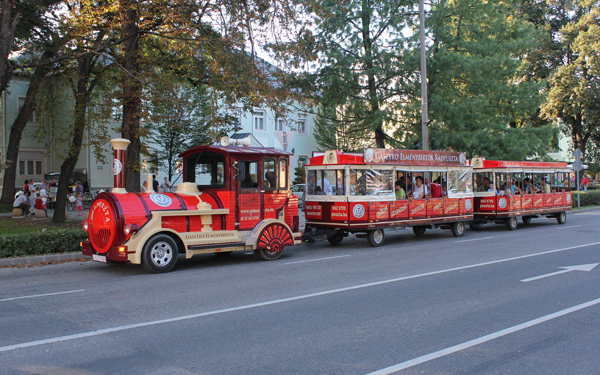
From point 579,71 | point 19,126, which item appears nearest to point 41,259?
point 19,126

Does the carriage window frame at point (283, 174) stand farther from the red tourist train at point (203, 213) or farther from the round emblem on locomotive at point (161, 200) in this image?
the round emblem on locomotive at point (161, 200)

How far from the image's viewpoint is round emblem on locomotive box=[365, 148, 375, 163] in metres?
14.3

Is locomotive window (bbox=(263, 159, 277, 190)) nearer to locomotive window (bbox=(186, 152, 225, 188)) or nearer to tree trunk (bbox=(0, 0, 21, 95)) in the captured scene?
locomotive window (bbox=(186, 152, 225, 188))

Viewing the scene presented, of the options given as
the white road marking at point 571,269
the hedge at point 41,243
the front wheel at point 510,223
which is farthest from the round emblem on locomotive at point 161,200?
the front wheel at point 510,223

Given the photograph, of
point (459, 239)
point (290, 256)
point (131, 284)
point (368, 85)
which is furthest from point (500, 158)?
point (131, 284)

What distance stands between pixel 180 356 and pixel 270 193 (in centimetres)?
726

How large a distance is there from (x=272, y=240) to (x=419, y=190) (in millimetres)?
6504

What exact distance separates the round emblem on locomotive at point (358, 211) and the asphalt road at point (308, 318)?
2.89 meters

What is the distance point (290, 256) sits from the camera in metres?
12.9

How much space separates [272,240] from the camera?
11.9 m

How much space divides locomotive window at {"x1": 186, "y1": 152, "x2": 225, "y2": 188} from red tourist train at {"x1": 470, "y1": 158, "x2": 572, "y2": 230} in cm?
1173

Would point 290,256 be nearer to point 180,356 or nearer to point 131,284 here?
point 131,284

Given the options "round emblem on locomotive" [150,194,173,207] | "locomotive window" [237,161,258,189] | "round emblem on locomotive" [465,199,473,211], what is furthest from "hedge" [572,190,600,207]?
"round emblem on locomotive" [150,194,173,207]

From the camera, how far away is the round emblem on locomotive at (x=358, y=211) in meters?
A: 14.2
